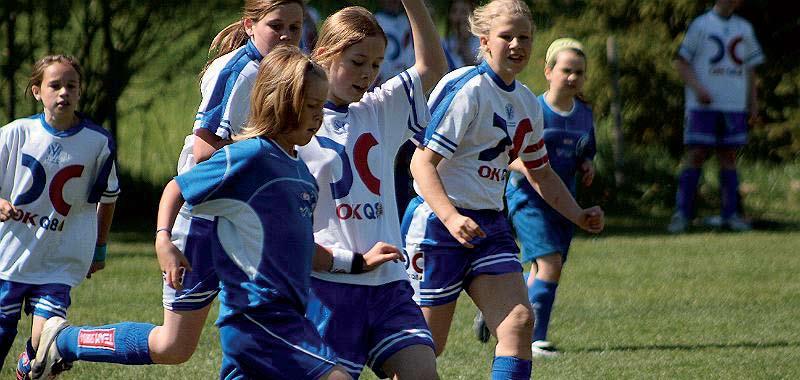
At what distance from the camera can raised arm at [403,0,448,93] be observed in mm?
4422

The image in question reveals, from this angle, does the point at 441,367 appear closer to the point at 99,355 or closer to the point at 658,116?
the point at 99,355

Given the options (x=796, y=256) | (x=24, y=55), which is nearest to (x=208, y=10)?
(x=24, y=55)

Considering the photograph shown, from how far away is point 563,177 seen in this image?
7141 millimetres

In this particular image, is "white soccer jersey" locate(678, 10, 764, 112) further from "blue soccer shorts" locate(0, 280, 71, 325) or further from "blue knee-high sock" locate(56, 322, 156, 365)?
"blue knee-high sock" locate(56, 322, 156, 365)

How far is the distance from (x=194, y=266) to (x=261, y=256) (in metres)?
1.18

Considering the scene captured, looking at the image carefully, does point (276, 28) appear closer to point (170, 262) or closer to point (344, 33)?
point (344, 33)

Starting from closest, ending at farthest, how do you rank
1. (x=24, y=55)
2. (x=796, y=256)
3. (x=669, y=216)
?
(x=796, y=256) → (x=24, y=55) → (x=669, y=216)

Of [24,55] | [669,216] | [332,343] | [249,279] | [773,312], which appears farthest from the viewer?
[669,216]

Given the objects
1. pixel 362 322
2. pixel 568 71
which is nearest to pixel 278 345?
pixel 362 322

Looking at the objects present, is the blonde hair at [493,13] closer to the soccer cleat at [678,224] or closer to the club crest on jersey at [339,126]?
the club crest on jersey at [339,126]

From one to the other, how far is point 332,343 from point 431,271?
101 centimetres

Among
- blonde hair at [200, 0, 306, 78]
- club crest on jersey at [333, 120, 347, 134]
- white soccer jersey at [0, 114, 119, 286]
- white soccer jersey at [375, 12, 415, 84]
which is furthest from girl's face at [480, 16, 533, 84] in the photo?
white soccer jersey at [375, 12, 415, 84]

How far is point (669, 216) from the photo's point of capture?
40.4 ft

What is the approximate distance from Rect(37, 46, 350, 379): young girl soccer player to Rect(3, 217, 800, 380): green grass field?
2.30 m
